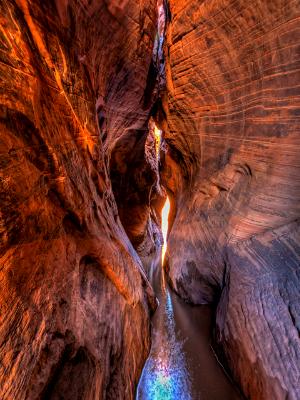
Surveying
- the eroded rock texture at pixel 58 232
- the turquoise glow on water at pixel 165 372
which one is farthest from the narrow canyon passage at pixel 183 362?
the eroded rock texture at pixel 58 232

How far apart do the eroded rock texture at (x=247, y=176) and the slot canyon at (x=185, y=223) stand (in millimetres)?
23

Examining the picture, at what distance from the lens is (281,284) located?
2.77 metres

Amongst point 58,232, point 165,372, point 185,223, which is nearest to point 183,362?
point 165,372

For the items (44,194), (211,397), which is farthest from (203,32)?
→ (211,397)

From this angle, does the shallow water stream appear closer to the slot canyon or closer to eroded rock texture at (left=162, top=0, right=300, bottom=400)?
the slot canyon

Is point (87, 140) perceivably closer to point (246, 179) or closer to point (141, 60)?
point (246, 179)

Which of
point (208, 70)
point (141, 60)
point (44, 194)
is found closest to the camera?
point (44, 194)

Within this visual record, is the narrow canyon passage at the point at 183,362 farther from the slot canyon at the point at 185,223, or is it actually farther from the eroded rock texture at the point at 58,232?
the eroded rock texture at the point at 58,232

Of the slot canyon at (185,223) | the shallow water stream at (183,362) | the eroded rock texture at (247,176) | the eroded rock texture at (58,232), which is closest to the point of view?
the eroded rock texture at (58,232)

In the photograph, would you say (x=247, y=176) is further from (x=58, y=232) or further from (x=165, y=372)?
(x=165, y=372)

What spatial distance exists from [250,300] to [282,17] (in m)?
4.20

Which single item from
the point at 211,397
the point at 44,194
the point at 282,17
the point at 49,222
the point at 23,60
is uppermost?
the point at 282,17

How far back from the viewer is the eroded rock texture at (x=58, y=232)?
1.61 metres

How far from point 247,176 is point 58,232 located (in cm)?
350
